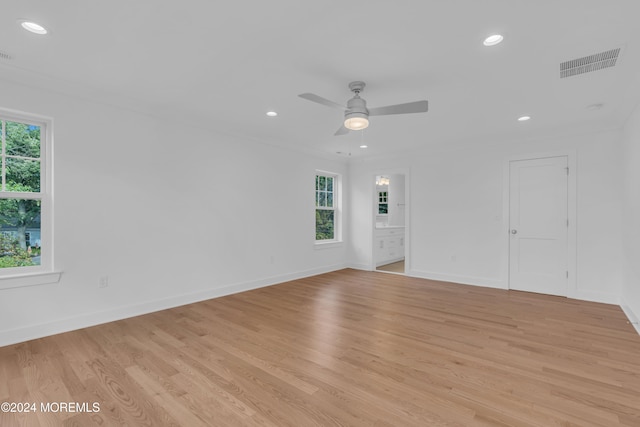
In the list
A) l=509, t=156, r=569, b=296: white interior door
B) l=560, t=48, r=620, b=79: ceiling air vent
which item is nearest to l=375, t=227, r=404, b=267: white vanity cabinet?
l=509, t=156, r=569, b=296: white interior door

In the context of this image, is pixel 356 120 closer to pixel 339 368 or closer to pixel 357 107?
pixel 357 107

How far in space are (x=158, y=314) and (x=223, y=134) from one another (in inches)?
105

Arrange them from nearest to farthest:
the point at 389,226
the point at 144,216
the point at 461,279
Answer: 1. the point at 144,216
2. the point at 461,279
3. the point at 389,226

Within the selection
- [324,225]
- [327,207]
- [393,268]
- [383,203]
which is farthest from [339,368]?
[383,203]

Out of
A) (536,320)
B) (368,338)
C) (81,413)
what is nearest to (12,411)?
(81,413)

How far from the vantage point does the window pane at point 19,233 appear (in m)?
3.02

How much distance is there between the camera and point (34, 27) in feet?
7.19

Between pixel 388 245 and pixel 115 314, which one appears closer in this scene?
pixel 115 314

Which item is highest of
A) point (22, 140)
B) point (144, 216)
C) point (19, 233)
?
point (22, 140)

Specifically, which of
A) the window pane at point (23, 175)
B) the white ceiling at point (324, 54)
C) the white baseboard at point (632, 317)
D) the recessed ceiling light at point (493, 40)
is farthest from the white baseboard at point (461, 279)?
the window pane at point (23, 175)

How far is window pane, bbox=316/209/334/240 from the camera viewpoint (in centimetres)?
666

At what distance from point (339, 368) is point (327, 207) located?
459 centimetres

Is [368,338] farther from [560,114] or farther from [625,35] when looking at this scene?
[560,114]

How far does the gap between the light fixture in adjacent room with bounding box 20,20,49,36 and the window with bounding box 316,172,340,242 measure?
188 inches
